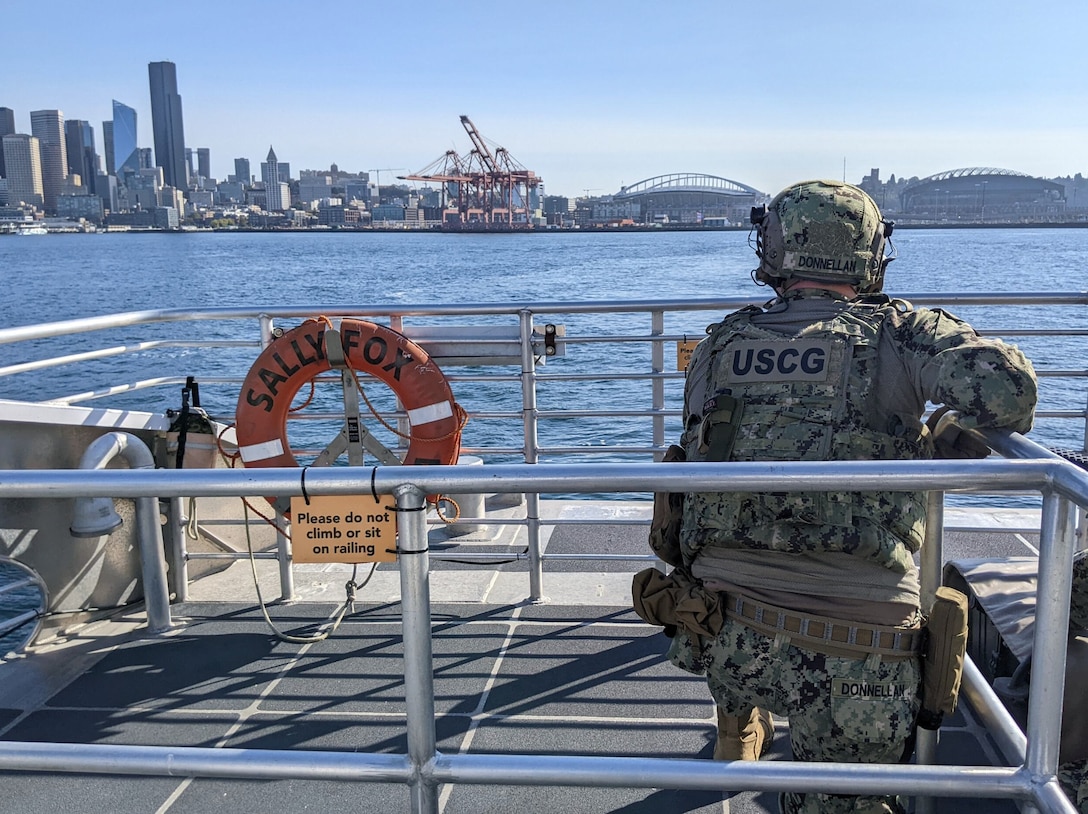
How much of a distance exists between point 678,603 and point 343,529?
2.32 ft

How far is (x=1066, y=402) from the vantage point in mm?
15039

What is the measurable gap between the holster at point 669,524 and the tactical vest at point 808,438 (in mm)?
85

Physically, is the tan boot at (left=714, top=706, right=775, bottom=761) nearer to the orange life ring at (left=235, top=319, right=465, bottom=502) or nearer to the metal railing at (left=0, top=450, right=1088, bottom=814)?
the metal railing at (left=0, top=450, right=1088, bottom=814)

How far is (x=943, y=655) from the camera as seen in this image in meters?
1.79

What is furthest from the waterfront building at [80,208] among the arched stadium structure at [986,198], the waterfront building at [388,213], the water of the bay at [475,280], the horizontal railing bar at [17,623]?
the horizontal railing bar at [17,623]

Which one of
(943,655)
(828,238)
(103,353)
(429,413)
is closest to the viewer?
(943,655)

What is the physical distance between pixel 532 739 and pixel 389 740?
0.42 metres

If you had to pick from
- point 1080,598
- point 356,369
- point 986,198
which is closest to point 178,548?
point 356,369

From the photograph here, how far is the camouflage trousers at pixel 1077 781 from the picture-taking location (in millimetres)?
2068

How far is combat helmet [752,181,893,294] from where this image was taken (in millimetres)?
2078

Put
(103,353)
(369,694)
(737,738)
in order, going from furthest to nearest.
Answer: (103,353), (369,694), (737,738)

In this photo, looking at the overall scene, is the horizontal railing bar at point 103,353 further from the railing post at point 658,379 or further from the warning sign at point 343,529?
the warning sign at point 343,529

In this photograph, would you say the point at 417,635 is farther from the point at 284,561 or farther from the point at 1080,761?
the point at 284,561

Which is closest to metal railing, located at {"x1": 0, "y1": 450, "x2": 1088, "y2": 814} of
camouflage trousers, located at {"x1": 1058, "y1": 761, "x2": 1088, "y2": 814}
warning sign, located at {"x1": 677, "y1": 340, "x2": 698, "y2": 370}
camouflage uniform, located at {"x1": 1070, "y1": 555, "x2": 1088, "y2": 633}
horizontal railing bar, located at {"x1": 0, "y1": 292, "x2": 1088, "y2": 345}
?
camouflage trousers, located at {"x1": 1058, "y1": 761, "x2": 1088, "y2": 814}
